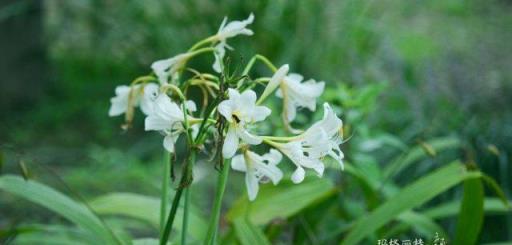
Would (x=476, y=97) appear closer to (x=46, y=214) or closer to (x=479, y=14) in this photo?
(x=46, y=214)

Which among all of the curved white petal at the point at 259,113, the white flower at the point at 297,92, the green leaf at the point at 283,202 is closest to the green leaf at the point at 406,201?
the green leaf at the point at 283,202

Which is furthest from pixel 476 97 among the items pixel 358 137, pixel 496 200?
pixel 496 200

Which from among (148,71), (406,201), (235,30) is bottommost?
(406,201)

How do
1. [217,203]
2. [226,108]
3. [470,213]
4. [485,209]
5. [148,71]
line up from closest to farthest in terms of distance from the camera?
[226,108]
[217,203]
[470,213]
[485,209]
[148,71]

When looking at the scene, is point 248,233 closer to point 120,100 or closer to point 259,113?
point 120,100

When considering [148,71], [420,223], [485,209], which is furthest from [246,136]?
[148,71]

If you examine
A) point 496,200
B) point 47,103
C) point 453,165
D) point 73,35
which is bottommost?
point 496,200

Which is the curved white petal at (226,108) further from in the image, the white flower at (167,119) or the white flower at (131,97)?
the white flower at (131,97)
